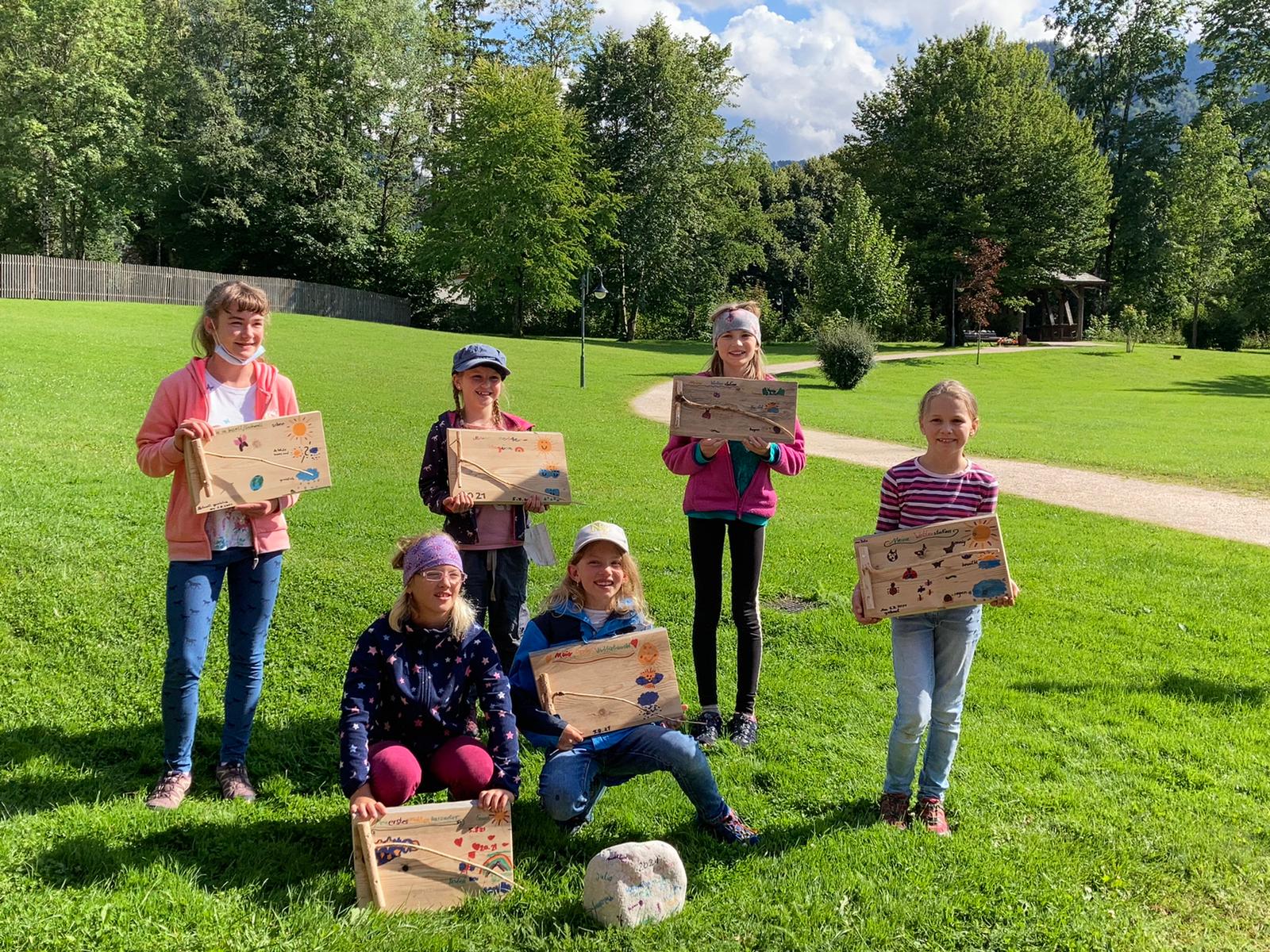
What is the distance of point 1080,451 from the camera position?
1761 centimetres

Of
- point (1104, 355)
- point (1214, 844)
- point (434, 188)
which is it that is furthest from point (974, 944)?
point (434, 188)

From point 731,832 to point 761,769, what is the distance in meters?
0.75

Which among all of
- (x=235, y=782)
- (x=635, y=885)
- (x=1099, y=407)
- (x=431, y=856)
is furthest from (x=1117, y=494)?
(x=1099, y=407)

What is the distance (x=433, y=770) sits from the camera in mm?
3975

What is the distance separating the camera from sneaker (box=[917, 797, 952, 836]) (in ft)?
14.1

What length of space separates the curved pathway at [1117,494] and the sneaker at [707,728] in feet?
28.6

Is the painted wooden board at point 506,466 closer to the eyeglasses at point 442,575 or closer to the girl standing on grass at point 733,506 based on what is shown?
the girl standing on grass at point 733,506

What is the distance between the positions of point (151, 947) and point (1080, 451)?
58.4ft

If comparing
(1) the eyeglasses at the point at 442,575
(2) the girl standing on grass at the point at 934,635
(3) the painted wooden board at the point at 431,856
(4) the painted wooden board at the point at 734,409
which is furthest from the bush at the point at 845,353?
(3) the painted wooden board at the point at 431,856

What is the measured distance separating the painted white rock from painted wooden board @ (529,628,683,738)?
0.65 m

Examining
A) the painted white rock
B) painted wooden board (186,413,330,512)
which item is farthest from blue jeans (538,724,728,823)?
painted wooden board (186,413,330,512)

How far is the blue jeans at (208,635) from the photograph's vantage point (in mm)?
4207

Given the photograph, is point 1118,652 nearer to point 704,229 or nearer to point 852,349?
point 852,349

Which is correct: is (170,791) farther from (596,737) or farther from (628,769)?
(628,769)
